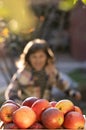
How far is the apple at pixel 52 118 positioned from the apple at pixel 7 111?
0.65 feet

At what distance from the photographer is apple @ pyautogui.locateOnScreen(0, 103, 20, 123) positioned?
10.1 feet

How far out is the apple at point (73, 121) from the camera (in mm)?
2994

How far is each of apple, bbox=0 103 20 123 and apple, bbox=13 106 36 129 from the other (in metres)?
0.08

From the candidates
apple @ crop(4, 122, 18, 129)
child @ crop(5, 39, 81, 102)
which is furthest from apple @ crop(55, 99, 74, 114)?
child @ crop(5, 39, 81, 102)

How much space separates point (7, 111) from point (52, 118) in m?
0.29

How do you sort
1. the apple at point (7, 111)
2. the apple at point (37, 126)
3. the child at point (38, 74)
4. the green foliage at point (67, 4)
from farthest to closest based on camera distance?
the child at point (38, 74) < the green foliage at point (67, 4) < the apple at point (7, 111) < the apple at point (37, 126)

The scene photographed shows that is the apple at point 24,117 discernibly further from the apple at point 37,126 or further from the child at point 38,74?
the child at point 38,74

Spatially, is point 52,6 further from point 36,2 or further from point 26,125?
point 26,125

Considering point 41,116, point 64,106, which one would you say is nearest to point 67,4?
point 64,106

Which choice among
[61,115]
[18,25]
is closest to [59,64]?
[18,25]

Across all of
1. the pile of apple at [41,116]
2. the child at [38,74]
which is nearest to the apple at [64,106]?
the pile of apple at [41,116]

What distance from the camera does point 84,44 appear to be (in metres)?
17.5

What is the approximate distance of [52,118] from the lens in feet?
9.77

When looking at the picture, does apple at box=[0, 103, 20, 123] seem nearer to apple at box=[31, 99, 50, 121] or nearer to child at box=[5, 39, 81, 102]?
apple at box=[31, 99, 50, 121]
